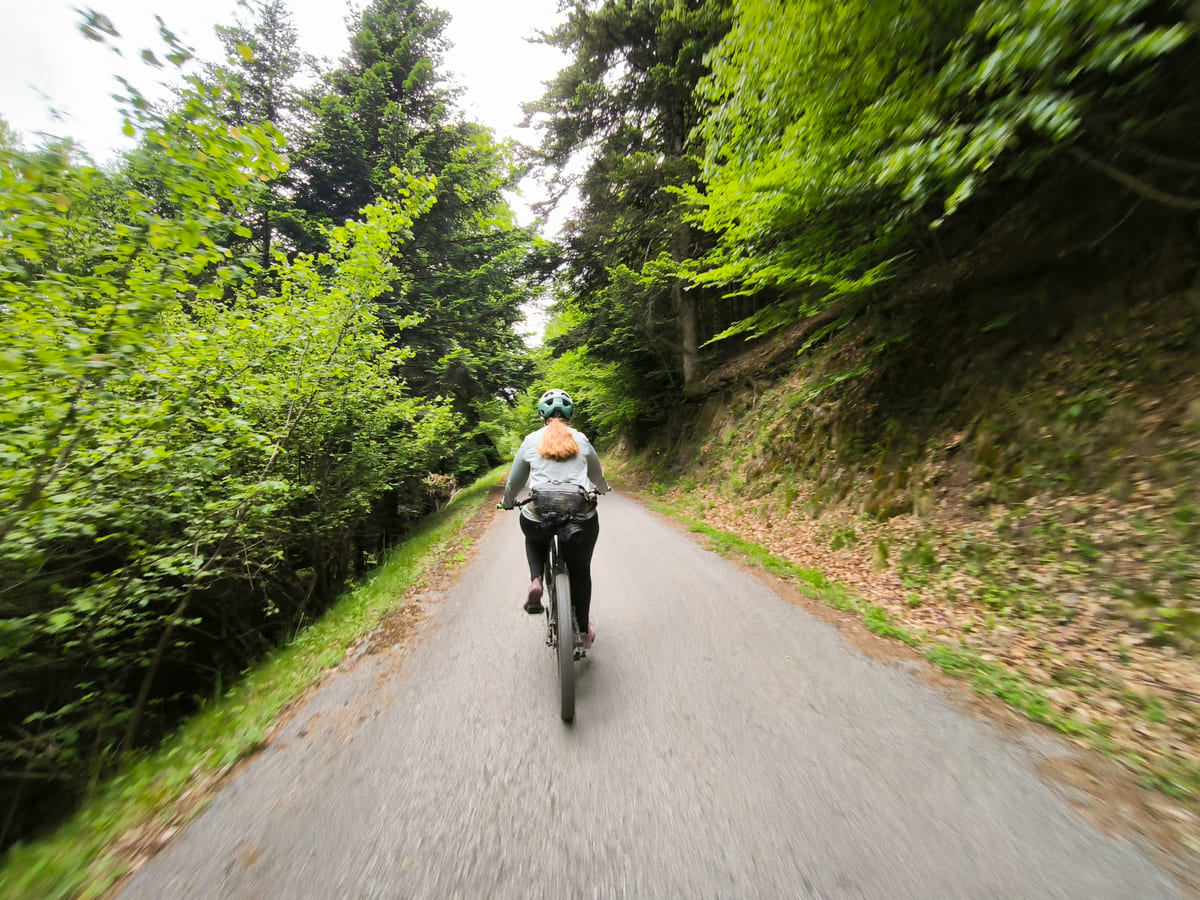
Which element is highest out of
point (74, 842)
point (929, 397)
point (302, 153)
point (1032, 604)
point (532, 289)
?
point (302, 153)

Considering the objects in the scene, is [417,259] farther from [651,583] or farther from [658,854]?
A: [658,854]

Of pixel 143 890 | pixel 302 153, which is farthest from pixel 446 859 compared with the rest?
pixel 302 153

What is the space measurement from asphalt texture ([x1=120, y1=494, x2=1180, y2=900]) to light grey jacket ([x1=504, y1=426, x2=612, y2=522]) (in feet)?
4.32

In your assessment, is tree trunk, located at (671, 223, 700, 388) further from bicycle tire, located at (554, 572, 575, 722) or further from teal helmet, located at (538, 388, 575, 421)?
bicycle tire, located at (554, 572, 575, 722)

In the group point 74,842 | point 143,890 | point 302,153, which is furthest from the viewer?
point 302,153

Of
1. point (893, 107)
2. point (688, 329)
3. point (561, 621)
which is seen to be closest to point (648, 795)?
point (561, 621)

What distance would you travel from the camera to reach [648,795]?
1988mm

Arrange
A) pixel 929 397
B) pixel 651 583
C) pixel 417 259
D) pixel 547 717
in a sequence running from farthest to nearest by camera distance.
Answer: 1. pixel 417 259
2. pixel 929 397
3. pixel 651 583
4. pixel 547 717

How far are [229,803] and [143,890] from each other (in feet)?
1.40

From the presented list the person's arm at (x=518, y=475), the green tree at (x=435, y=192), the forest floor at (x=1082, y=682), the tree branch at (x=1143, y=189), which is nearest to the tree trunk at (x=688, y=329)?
the green tree at (x=435, y=192)

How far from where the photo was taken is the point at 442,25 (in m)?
14.4

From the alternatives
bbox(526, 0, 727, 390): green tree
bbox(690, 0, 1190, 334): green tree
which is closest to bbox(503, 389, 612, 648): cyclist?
bbox(690, 0, 1190, 334): green tree

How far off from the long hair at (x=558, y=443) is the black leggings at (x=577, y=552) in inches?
19.0

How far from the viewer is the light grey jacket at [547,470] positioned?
3.00 m
